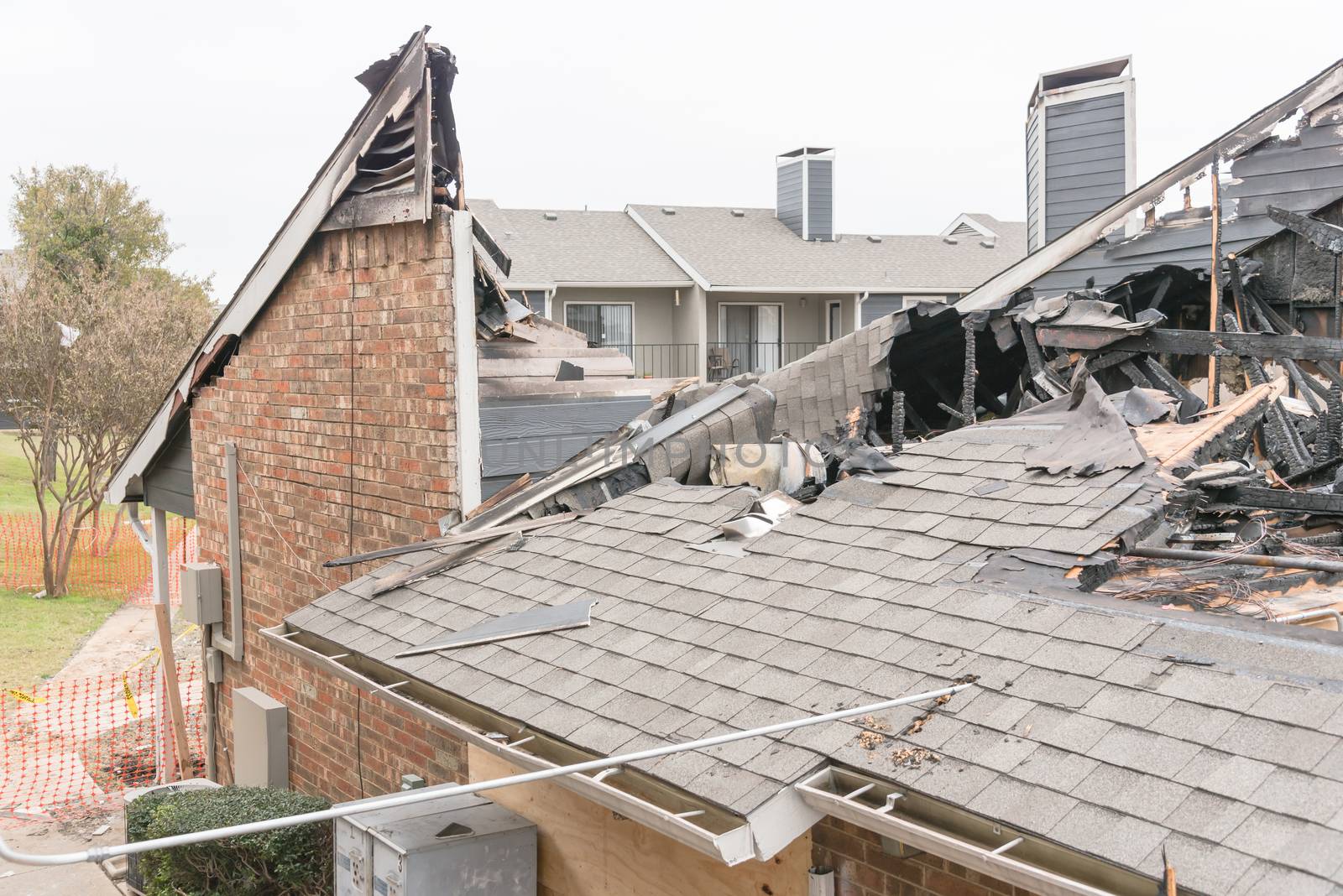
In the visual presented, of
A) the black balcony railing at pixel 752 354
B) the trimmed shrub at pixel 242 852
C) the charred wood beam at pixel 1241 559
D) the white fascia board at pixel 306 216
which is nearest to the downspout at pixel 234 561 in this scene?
the white fascia board at pixel 306 216

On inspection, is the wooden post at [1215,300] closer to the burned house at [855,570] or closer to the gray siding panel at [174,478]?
the burned house at [855,570]

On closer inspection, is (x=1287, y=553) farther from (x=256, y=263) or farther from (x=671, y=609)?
(x=256, y=263)

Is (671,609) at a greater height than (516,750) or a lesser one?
greater

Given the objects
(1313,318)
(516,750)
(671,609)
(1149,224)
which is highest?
(1149,224)

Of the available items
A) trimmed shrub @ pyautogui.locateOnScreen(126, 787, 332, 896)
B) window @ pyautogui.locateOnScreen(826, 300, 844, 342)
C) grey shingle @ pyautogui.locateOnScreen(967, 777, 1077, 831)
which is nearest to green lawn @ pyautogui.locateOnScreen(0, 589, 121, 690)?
trimmed shrub @ pyautogui.locateOnScreen(126, 787, 332, 896)

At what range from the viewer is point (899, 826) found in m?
3.47

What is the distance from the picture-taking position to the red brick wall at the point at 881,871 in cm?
425

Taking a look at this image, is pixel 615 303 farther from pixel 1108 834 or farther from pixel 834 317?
pixel 1108 834

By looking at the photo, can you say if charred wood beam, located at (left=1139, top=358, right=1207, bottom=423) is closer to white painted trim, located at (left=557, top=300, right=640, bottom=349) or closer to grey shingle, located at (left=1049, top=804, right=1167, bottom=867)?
grey shingle, located at (left=1049, top=804, right=1167, bottom=867)

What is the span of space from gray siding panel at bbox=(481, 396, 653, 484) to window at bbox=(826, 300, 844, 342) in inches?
840

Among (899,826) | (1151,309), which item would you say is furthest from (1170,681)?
(1151,309)

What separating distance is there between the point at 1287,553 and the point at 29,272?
28.8 meters

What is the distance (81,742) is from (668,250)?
18.5 m

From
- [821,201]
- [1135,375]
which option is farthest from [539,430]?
[821,201]
